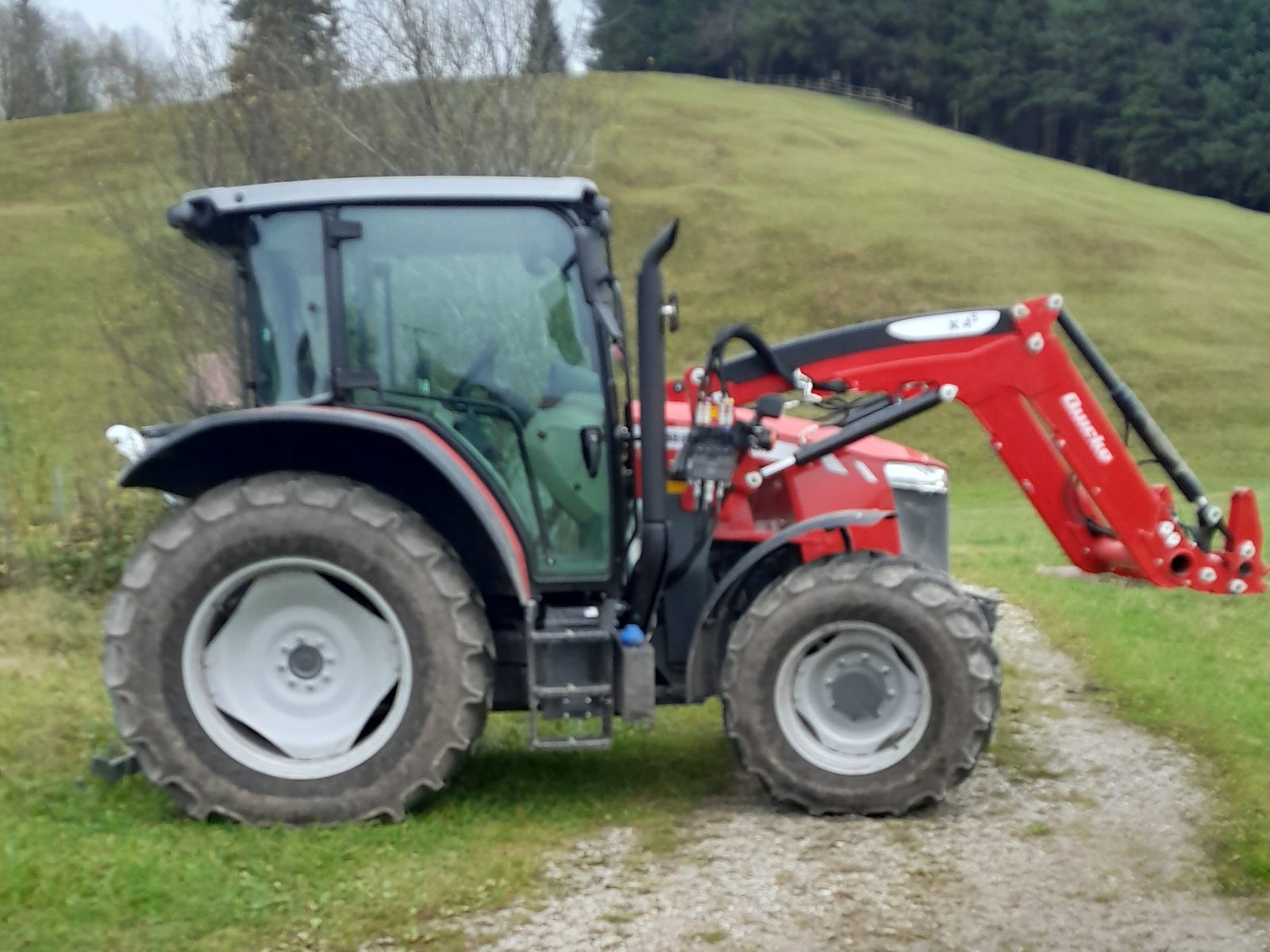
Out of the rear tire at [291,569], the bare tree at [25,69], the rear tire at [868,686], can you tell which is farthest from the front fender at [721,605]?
the bare tree at [25,69]

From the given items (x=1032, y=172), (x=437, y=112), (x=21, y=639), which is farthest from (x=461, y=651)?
(x=1032, y=172)

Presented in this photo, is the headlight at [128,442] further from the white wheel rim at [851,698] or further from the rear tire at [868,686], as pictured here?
the white wheel rim at [851,698]

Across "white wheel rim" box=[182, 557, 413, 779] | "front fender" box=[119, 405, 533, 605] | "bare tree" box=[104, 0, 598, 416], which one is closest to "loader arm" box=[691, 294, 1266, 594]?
"front fender" box=[119, 405, 533, 605]

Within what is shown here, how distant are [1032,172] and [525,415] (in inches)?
2182

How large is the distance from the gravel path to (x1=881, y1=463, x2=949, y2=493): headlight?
4.32 ft

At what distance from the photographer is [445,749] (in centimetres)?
508

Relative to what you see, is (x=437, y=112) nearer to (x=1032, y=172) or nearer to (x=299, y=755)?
(x=299, y=755)

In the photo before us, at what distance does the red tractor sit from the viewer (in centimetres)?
507

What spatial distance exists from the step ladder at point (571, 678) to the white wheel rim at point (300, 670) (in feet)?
1.72

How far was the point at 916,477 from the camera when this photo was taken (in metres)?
6.36

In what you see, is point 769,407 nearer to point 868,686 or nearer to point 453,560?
point 868,686

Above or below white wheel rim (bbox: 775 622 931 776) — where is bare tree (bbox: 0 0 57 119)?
above

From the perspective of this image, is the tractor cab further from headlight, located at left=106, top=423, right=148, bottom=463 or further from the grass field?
the grass field

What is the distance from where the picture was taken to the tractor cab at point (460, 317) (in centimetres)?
528
